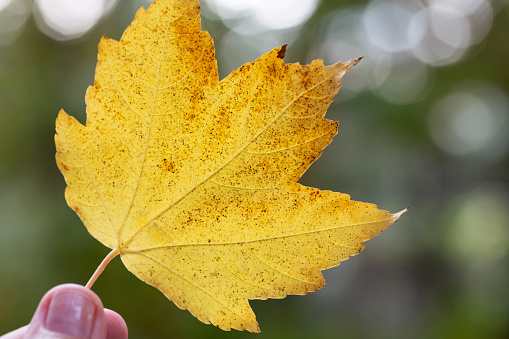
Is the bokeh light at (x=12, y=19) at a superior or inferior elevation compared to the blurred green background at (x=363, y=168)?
superior

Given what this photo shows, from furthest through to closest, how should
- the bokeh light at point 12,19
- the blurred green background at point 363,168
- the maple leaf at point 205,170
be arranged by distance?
the bokeh light at point 12,19 < the blurred green background at point 363,168 < the maple leaf at point 205,170

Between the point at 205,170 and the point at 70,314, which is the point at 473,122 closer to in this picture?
the point at 205,170

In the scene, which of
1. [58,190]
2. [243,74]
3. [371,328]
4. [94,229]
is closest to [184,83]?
[243,74]

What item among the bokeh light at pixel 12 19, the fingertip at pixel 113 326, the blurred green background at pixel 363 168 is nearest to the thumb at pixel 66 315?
the fingertip at pixel 113 326

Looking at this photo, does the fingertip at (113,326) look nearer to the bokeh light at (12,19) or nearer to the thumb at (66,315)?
the thumb at (66,315)

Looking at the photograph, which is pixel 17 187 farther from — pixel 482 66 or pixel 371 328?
pixel 482 66
